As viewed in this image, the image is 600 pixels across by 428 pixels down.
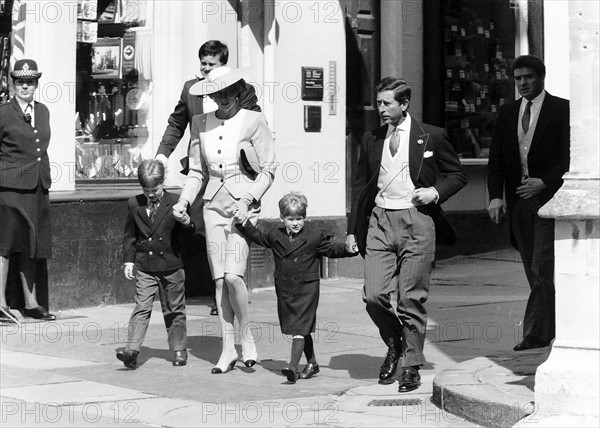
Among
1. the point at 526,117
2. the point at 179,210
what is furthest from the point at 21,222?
the point at 526,117

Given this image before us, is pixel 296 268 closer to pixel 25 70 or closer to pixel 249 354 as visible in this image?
pixel 249 354

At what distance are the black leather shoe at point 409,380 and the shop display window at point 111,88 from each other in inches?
201

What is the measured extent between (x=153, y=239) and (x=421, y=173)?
Answer: 2.12m

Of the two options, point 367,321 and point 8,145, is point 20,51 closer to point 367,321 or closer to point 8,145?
point 8,145

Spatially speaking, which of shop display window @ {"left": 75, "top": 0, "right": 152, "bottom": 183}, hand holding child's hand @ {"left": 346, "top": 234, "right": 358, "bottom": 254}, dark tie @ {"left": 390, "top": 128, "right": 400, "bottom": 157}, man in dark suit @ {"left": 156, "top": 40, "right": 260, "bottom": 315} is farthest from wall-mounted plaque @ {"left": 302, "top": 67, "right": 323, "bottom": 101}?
hand holding child's hand @ {"left": 346, "top": 234, "right": 358, "bottom": 254}

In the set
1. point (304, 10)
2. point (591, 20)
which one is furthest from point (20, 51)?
point (591, 20)

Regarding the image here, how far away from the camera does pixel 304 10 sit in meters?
14.1

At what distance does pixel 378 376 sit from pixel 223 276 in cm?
124

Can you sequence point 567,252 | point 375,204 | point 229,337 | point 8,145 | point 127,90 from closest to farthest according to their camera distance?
point 567,252
point 375,204
point 229,337
point 8,145
point 127,90

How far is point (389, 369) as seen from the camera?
8828 mm

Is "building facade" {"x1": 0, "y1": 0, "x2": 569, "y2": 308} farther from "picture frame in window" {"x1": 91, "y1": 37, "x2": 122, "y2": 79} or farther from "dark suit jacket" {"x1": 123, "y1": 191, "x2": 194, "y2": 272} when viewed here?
"dark suit jacket" {"x1": 123, "y1": 191, "x2": 194, "y2": 272}

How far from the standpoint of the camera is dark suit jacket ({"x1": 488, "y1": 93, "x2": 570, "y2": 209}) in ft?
31.3

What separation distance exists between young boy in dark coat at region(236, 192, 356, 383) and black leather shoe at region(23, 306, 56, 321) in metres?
3.16

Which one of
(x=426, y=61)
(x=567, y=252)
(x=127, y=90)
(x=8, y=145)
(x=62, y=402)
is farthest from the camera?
(x=426, y=61)
